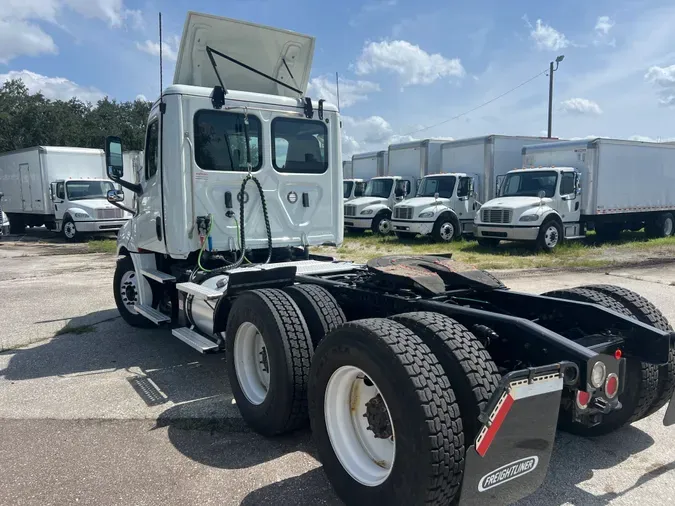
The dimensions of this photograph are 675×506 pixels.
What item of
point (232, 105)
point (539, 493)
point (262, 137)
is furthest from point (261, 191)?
point (539, 493)

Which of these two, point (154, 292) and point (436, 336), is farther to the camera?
point (154, 292)

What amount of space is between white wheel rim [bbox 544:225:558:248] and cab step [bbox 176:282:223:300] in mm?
12176

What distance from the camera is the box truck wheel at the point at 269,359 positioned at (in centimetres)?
352

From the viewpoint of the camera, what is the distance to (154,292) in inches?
255

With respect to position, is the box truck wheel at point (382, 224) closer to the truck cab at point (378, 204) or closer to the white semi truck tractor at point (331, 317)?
the truck cab at point (378, 204)

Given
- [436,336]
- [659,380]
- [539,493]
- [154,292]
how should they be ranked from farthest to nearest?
[154,292] < [659,380] < [539,493] < [436,336]

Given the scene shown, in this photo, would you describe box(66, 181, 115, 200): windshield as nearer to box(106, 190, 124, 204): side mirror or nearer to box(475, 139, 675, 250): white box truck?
box(475, 139, 675, 250): white box truck

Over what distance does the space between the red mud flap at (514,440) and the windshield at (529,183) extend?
46.7ft

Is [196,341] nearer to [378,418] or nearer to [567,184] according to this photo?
[378,418]

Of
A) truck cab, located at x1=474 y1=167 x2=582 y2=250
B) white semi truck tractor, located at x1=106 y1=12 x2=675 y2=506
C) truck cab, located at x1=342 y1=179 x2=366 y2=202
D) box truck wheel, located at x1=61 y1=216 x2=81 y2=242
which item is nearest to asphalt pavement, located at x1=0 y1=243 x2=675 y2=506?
white semi truck tractor, located at x1=106 y1=12 x2=675 y2=506

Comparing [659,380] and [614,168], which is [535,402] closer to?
[659,380]

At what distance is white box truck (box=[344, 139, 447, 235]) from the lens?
19.8 metres

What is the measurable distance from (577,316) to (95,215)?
19.3 m

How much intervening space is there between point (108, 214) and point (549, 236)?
15.3m
